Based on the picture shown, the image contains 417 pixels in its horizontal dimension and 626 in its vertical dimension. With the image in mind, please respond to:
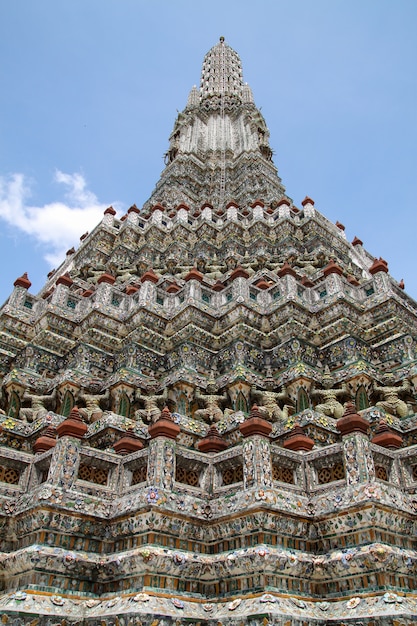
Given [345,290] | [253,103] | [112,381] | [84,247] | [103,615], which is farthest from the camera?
[253,103]

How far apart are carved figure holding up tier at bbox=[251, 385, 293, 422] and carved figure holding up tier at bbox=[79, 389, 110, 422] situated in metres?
3.71

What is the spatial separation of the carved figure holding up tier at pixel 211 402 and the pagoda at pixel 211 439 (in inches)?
1.6

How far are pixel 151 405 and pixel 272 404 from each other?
296 cm

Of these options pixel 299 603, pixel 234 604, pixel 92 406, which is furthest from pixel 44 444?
pixel 299 603

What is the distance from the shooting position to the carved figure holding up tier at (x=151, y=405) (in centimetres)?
1249

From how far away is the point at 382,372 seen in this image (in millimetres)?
13375

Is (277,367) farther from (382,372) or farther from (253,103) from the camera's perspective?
(253,103)

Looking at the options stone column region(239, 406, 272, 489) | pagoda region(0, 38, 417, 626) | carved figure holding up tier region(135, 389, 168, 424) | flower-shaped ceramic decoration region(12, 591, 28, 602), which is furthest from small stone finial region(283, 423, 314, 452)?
flower-shaped ceramic decoration region(12, 591, 28, 602)

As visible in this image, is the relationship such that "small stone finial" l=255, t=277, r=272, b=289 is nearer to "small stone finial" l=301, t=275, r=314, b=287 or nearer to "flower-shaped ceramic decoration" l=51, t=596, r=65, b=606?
"small stone finial" l=301, t=275, r=314, b=287

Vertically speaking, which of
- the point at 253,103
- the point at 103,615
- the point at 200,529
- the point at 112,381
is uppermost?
the point at 253,103

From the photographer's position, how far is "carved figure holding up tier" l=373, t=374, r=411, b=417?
472 inches

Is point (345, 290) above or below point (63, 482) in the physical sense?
above

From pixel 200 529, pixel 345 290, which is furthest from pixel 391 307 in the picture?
pixel 200 529

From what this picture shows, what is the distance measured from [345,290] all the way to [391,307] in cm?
139
